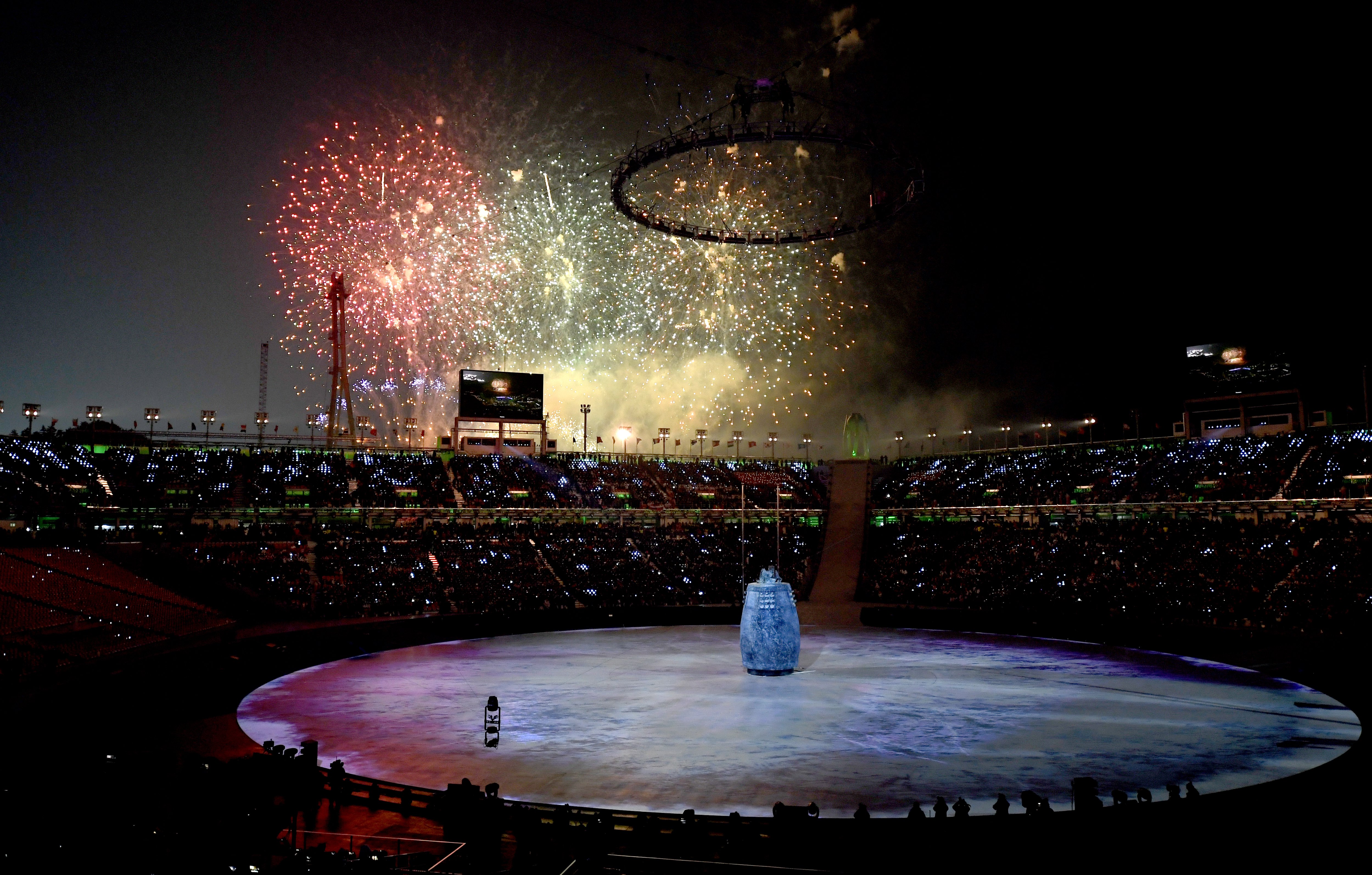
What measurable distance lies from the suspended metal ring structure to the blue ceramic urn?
466 inches

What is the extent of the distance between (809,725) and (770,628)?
726 centimetres

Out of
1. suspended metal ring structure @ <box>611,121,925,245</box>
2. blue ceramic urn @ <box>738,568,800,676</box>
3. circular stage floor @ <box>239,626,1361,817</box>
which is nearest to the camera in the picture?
circular stage floor @ <box>239,626,1361,817</box>

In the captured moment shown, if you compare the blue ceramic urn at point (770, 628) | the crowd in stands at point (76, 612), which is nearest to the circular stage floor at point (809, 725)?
the blue ceramic urn at point (770, 628)

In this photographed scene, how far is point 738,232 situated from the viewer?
3356 centimetres

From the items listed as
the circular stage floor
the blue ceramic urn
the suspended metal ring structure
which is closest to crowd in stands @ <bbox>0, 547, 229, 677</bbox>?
the circular stage floor

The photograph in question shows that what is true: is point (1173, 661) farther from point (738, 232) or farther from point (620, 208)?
point (620, 208)

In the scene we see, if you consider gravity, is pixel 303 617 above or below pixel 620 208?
below

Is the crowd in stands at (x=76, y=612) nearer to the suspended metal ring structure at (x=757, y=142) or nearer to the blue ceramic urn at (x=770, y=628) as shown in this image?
the blue ceramic urn at (x=770, y=628)

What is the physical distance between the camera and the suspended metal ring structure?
2722 centimetres

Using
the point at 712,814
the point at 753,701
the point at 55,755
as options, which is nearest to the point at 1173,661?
the point at 753,701

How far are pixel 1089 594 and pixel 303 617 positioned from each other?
130 ft

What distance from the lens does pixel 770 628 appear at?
31.5 metres

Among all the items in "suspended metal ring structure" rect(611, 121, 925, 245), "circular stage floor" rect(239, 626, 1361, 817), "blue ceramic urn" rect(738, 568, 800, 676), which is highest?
"suspended metal ring structure" rect(611, 121, 925, 245)

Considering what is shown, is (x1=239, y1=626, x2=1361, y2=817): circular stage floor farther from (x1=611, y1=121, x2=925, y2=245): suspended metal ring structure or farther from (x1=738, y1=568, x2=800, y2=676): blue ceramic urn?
(x1=611, y1=121, x2=925, y2=245): suspended metal ring structure
